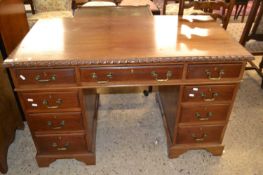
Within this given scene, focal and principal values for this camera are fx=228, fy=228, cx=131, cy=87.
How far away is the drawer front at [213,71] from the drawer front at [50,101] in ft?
2.33

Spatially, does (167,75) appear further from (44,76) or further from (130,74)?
(44,76)

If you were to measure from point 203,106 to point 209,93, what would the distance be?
0.11 metres

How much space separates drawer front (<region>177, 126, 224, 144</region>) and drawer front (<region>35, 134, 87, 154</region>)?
28.0 inches

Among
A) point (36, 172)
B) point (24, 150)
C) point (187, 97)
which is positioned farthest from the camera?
point (24, 150)

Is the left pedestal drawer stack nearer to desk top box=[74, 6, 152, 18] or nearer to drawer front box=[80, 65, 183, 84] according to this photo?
drawer front box=[80, 65, 183, 84]

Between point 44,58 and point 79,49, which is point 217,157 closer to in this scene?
point 79,49

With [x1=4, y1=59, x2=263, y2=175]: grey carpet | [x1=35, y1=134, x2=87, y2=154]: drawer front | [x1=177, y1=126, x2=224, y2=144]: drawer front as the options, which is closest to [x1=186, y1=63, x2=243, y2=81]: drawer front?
[x1=177, y1=126, x2=224, y2=144]: drawer front

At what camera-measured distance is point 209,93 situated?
57.4 inches

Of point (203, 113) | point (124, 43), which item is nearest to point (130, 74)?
point (124, 43)

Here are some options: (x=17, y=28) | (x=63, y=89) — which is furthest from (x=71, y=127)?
(x=17, y=28)

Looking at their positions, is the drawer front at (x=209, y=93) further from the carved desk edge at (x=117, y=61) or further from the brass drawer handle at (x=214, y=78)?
the carved desk edge at (x=117, y=61)

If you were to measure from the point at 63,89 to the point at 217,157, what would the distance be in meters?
1.28

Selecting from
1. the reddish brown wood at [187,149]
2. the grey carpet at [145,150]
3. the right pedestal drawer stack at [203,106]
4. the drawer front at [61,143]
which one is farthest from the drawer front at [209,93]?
the drawer front at [61,143]

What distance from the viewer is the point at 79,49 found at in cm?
133
